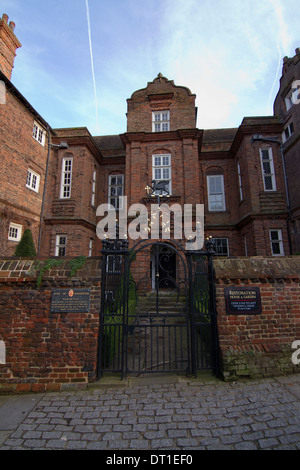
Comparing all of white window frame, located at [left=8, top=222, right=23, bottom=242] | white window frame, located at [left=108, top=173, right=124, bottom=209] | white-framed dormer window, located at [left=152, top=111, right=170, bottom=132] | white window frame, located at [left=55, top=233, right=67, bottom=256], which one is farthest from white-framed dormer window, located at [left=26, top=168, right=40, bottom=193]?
white-framed dormer window, located at [left=152, top=111, right=170, bottom=132]

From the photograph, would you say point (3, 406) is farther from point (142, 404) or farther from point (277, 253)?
point (277, 253)

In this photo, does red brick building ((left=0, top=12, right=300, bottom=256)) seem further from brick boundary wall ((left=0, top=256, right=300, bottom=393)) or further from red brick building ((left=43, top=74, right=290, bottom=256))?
brick boundary wall ((left=0, top=256, right=300, bottom=393))

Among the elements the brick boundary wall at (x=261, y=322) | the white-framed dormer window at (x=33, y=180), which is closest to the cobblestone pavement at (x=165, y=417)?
the brick boundary wall at (x=261, y=322)

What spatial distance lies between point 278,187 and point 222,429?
14.4 meters

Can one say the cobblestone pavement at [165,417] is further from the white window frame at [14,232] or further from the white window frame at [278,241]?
the white window frame at [278,241]

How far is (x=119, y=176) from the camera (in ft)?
58.8

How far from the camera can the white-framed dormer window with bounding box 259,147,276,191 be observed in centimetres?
1456

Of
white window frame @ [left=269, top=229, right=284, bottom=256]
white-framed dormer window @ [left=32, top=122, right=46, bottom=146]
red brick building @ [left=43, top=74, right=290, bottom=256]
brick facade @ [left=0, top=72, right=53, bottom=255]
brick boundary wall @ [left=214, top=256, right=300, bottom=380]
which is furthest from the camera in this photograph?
white-framed dormer window @ [left=32, top=122, right=46, bottom=146]

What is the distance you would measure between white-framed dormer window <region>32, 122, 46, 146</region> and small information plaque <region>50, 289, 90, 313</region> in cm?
1287

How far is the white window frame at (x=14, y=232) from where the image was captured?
39.2ft

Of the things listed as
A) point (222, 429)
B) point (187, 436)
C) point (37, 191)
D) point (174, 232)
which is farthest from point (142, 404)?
point (37, 191)

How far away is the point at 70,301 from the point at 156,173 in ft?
37.7

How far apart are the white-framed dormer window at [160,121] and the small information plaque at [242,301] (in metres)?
13.3

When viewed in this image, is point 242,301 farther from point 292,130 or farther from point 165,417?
point 292,130
